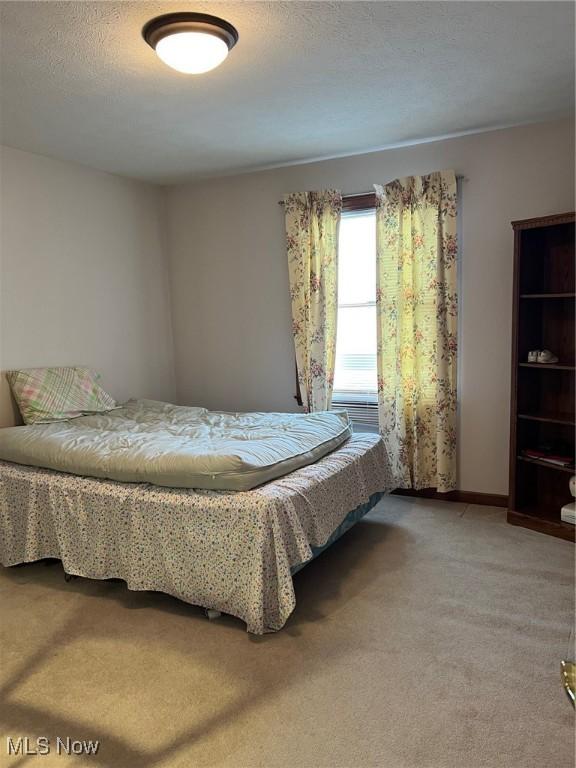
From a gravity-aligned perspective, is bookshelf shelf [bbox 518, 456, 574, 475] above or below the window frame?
below

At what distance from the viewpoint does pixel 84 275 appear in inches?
164

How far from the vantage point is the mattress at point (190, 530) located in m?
2.35

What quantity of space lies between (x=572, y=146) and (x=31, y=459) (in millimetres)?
3531

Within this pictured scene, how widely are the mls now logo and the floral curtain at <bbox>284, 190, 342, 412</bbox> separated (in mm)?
2767

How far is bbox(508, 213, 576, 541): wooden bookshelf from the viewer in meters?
3.35

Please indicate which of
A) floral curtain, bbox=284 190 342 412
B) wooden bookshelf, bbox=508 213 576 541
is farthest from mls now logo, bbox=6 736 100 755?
floral curtain, bbox=284 190 342 412

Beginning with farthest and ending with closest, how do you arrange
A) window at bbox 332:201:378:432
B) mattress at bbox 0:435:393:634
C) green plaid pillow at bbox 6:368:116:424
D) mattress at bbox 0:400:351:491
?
window at bbox 332:201:378:432, green plaid pillow at bbox 6:368:116:424, mattress at bbox 0:400:351:491, mattress at bbox 0:435:393:634

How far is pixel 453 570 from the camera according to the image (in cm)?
293

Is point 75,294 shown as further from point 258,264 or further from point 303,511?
point 303,511

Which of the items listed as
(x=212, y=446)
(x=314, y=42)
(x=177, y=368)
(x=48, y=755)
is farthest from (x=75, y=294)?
(x=48, y=755)

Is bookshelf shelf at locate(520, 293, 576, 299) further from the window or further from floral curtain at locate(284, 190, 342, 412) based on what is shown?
floral curtain at locate(284, 190, 342, 412)

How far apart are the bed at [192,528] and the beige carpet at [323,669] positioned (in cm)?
16

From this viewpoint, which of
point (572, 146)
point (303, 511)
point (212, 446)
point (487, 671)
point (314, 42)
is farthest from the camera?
point (572, 146)

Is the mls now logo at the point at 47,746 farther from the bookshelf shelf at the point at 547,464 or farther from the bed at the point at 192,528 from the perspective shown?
the bookshelf shelf at the point at 547,464
